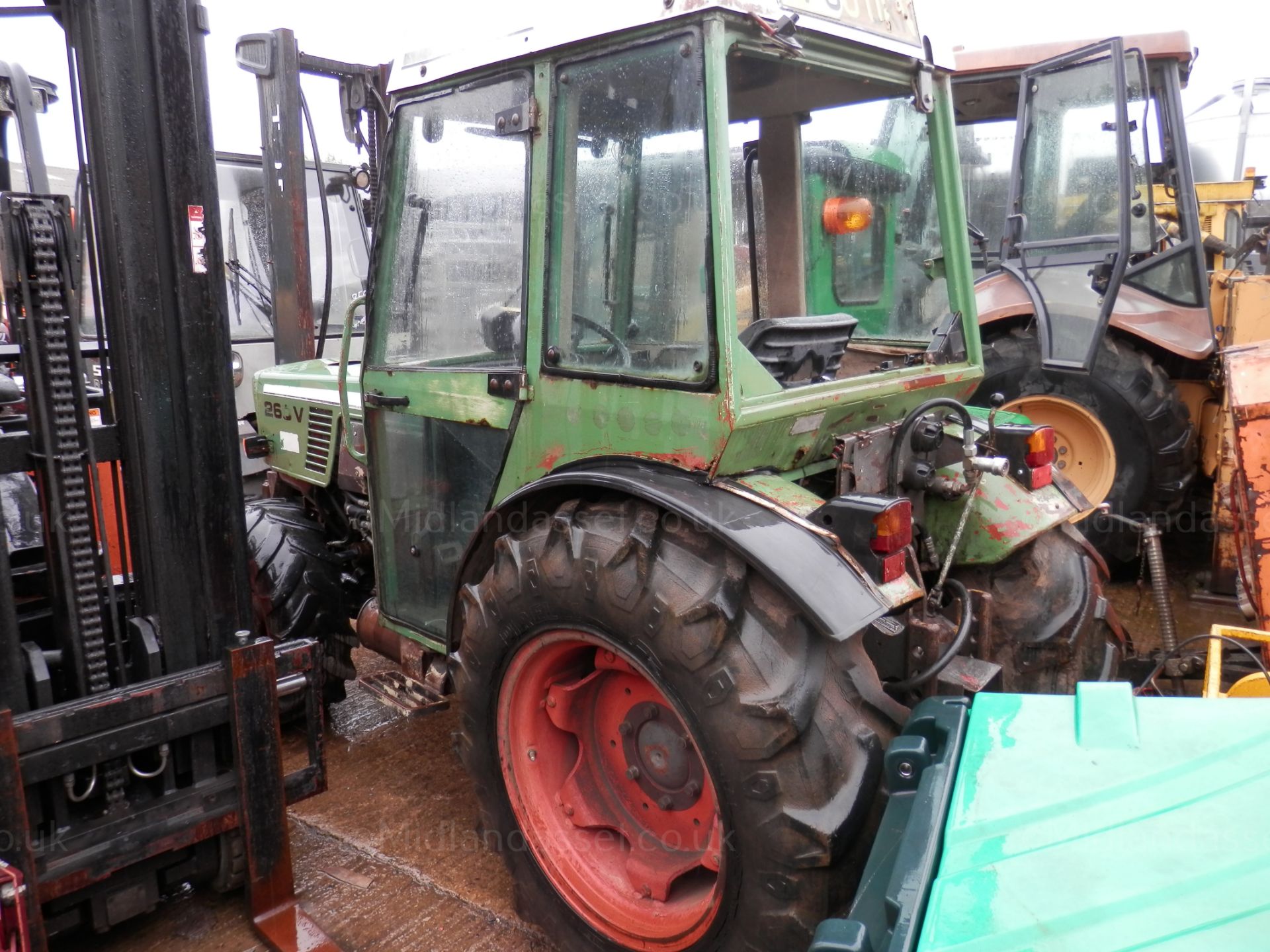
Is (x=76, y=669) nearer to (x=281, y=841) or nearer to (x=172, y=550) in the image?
(x=172, y=550)

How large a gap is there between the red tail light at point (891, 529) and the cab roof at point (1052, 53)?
3844 mm

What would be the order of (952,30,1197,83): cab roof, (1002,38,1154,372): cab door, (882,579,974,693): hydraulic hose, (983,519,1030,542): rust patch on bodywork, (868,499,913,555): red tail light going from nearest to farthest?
(868,499,913,555): red tail light, (882,579,974,693): hydraulic hose, (983,519,1030,542): rust patch on bodywork, (1002,38,1154,372): cab door, (952,30,1197,83): cab roof

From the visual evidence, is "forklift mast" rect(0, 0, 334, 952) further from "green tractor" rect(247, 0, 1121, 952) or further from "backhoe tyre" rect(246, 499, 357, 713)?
"backhoe tyre" rect(246, 499, 357, 713)

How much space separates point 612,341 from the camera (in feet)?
7.49

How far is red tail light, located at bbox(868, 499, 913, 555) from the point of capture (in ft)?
6.53

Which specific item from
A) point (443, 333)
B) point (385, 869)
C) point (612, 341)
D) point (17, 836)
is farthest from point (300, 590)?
point (612, 341)

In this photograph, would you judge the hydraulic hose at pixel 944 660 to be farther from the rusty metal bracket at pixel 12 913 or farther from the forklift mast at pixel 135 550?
the rusty metal bracket at pixel 12 913

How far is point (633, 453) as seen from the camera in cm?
222

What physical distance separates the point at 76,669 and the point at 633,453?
1.41 meters

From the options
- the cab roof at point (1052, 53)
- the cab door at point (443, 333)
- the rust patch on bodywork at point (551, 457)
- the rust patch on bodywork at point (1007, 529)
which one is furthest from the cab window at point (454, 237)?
the cab roof at point (1052, 53)

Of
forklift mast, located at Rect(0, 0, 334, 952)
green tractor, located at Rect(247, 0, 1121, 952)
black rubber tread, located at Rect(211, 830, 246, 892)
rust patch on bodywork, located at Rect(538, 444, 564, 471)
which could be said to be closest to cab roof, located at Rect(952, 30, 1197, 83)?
green tractor, located at Rect(247, 0, 1121, 952)

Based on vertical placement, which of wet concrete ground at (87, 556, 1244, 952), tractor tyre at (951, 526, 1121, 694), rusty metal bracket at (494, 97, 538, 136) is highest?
rusty metal bracket at (494, 97, 538, 136)

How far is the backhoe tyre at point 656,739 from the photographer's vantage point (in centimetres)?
188

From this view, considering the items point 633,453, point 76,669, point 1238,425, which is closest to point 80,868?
point 76,669
